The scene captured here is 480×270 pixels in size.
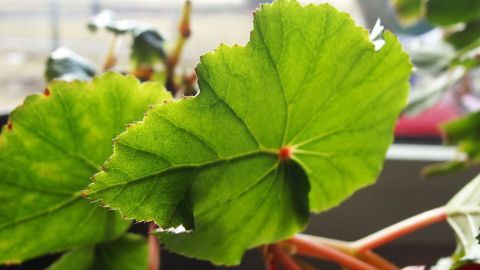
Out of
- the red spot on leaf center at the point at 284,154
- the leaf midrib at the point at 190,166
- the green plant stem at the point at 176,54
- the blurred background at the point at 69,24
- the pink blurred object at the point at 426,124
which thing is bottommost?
the leaf midrib at the point at 190,166

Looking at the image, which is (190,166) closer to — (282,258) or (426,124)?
(282,258)

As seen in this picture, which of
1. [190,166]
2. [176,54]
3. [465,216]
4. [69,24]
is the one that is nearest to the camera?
[190,166]

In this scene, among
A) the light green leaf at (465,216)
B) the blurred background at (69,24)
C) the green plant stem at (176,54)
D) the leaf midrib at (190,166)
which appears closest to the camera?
the leaf midrib at (190,166)

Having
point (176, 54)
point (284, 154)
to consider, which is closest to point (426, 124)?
point (176, 54)

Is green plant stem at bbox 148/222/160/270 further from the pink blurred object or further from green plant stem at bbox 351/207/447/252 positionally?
the pink blurred object

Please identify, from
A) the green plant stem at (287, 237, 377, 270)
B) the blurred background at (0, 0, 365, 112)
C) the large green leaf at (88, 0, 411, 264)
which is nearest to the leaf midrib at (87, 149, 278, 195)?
the large green leaf at (88, 0, 411, 264)

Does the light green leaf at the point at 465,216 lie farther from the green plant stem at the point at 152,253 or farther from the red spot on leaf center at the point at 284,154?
the green plant stem at the point at 152,253

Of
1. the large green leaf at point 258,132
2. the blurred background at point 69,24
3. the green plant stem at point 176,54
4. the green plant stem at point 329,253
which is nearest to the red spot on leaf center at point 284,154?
the large green leaf at point 258,132

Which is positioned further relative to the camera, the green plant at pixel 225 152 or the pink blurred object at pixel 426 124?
the pink blurred object at pixel 426 124

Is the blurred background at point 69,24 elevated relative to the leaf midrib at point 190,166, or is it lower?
elevated
